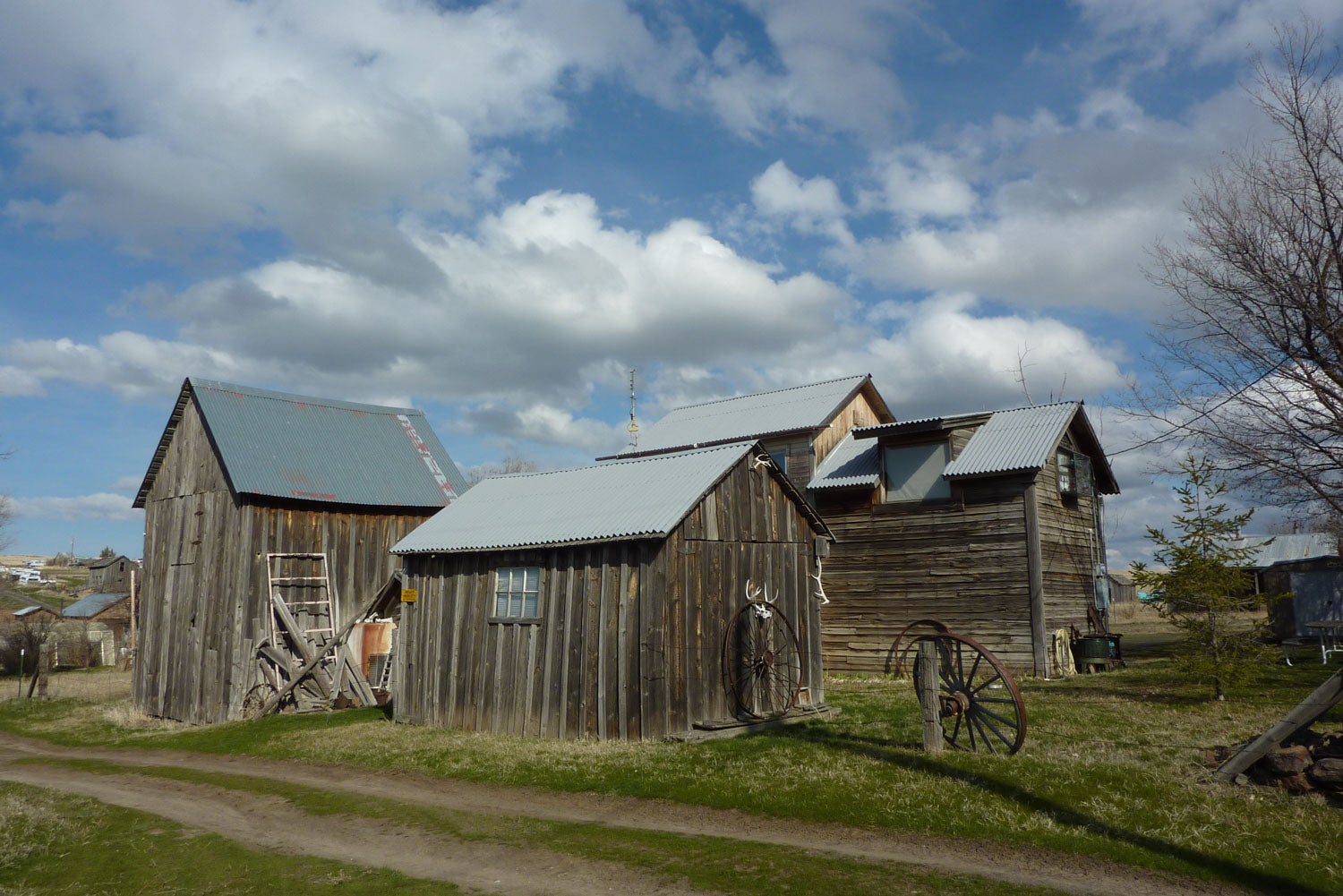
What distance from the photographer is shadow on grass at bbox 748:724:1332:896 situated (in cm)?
812

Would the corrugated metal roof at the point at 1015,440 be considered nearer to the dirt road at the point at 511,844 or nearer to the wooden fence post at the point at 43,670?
the dirt road at the point at 511,844

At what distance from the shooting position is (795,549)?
749 inches

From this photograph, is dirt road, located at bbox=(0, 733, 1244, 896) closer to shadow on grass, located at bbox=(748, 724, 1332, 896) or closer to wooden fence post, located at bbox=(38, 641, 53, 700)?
shadow on grass, located at bbox=(748, 724, 1332, 896)

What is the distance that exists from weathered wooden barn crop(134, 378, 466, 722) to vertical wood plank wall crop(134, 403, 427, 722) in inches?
1.4

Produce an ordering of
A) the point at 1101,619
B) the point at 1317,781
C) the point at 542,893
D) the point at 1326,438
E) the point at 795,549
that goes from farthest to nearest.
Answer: the point at 1101,619
the point at 795,549
the point at 1326,438
the point at 1317,781
the point at 542,893

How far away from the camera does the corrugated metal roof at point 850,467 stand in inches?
1057

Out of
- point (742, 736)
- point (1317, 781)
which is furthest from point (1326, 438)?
point (742, 736)

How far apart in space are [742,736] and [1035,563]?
434 inches

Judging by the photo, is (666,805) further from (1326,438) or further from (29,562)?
(29,562)

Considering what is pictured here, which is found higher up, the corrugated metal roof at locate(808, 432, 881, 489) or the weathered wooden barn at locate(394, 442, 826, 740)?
the corrugated metal roof at locate(808, 432, 881, 489)

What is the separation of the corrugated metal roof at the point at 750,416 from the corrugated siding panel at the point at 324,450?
26.8 ft

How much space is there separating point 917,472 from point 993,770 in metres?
14.6

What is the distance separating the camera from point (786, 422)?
30.7 meters

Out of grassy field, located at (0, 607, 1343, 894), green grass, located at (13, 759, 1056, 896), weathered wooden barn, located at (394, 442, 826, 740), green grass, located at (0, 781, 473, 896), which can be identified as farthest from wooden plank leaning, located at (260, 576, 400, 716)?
green grass, located at (13, 759, 1056, 896)
